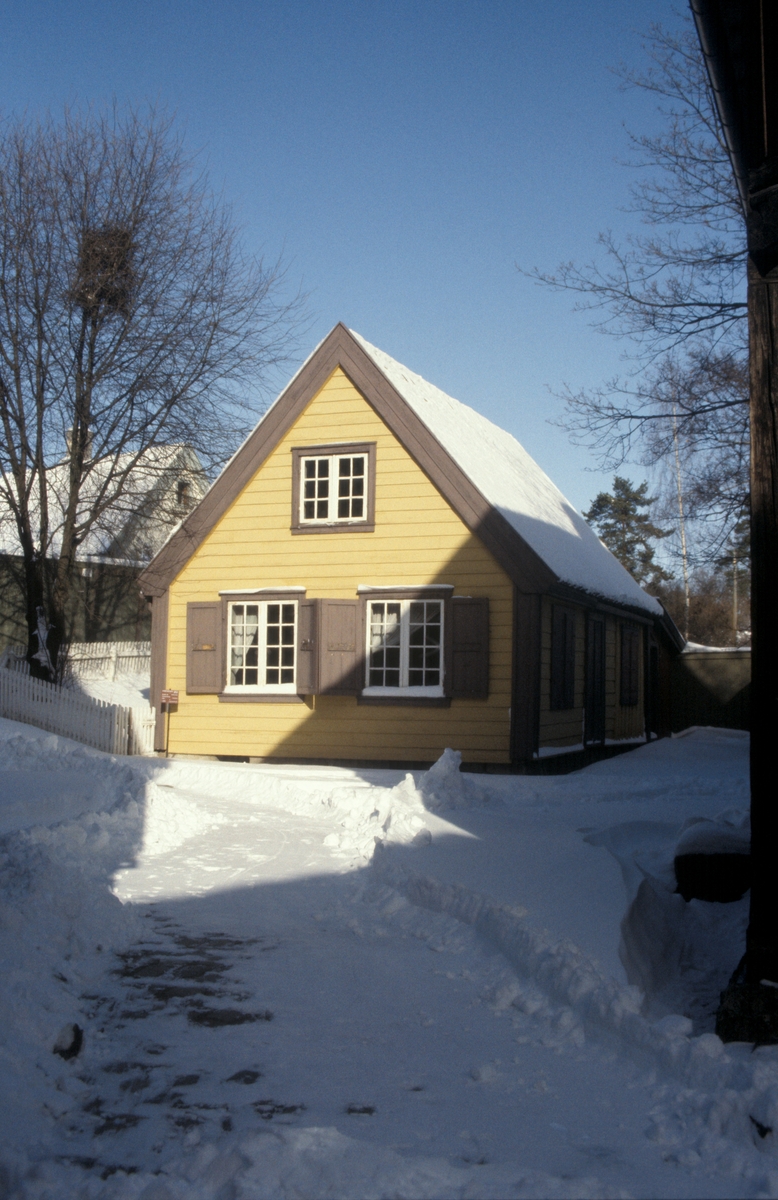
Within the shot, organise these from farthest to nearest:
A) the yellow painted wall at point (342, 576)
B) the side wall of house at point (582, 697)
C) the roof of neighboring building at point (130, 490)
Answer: the roof of neighboring building at point (130, 490)
the side wall of house at point (582, 697)
the yellow painted wall at point (342, 576)

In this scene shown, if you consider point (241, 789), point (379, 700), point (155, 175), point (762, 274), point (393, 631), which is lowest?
point (241, 789)

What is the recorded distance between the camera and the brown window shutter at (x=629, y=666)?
21938mm

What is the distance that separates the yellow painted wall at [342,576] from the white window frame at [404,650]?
0.89 ft

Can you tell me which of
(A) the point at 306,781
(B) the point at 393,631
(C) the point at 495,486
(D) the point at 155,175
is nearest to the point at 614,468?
(C) the point at 495,486

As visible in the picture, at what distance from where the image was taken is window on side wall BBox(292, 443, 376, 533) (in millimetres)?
16281

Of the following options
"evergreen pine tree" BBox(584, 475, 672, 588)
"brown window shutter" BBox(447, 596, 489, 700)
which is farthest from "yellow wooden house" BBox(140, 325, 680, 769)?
"evergreen pine tree" BBox(584, 475, 672, 588)

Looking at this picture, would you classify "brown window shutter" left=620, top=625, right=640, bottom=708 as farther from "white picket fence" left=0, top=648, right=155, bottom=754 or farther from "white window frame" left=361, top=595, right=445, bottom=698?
"white picket fence" left=0, top=648, right=155, bottom=754

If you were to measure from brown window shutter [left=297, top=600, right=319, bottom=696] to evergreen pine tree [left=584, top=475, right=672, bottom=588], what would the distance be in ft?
139

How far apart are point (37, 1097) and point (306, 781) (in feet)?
31.3

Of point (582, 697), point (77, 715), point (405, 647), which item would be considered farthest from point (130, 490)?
point (582, 697)

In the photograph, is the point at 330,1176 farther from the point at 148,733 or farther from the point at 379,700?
the point at 148,733

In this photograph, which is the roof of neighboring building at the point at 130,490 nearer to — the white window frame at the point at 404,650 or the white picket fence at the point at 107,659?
the white picket fence at the point at 107,659

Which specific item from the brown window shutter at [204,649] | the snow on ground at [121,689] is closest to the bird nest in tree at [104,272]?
the brown window shutter at [204,649]

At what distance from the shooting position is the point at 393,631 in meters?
16.0
